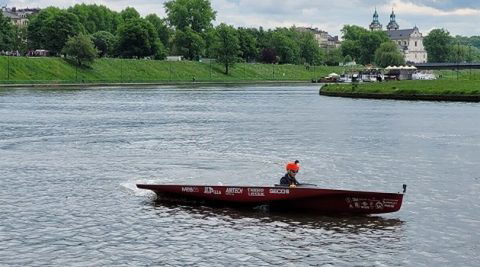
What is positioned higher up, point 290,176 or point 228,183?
point 290,176

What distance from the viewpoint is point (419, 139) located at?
65000mm

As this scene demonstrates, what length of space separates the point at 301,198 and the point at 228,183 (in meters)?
9.31

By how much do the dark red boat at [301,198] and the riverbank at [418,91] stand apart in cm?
9487

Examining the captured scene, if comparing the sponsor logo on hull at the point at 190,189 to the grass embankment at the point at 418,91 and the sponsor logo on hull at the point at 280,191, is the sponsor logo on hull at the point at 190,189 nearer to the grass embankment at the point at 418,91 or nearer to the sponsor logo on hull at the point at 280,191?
the sponsor logo on hull at the point at 280,191

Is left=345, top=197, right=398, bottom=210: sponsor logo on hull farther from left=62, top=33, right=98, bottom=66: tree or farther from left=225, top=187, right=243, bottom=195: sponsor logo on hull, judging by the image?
left=62, top=33, right=98, bottom=66: tree

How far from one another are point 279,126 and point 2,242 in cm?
5267

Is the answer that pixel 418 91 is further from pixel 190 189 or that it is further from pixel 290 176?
pixel 190 189

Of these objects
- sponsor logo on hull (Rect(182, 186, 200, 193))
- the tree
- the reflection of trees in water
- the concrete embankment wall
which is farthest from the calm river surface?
the tree

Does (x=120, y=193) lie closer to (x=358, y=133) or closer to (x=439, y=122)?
(x=358, y=133)

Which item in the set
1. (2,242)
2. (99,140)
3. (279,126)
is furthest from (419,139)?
(2,242)

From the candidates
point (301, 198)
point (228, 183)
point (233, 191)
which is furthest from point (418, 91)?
point (301, 198)

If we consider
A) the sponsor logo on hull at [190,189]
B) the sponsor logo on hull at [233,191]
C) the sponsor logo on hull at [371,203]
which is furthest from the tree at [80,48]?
the sponsor logo on hull at [371,203]

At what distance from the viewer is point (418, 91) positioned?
431 feet

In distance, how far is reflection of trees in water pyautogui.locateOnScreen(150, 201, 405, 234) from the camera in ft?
101
